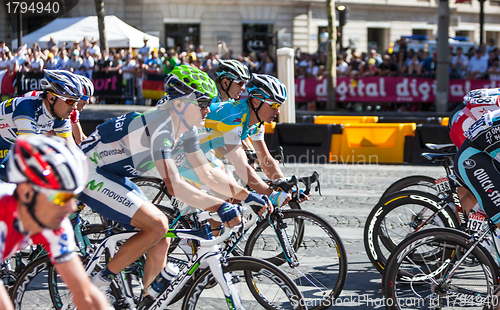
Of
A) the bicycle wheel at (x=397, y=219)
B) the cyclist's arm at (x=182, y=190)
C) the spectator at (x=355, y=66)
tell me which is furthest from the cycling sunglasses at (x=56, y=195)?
the spectator at (x=355, y=66)

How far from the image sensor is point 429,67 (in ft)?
61.1

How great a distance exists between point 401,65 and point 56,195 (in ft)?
57.8

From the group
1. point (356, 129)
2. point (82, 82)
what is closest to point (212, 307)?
point (82, 82)

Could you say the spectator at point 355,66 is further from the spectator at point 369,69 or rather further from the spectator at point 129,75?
the spectator at point 129,75

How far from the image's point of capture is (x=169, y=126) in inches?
144

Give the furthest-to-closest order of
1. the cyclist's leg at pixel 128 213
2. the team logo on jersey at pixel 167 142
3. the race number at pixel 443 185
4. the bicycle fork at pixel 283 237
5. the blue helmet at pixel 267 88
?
1. the race number at pixel 443 185
2. the blue helmet at pixel 267 88
3. the bicycle fork at pixel 283 237
4. the team logo on jersey at pixel 167 142
5. the cyclist's leg at pixel 128 213

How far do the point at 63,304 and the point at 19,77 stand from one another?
20.1 metres

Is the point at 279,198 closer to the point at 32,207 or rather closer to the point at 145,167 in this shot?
the point at 145,167

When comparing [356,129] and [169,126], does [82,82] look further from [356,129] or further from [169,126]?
[356,129]

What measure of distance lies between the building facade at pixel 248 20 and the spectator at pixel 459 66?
15.6m

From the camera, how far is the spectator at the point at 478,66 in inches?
694

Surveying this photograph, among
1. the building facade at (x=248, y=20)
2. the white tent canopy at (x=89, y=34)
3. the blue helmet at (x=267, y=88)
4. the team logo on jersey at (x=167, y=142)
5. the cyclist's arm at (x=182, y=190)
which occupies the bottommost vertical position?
the cyclist's arm at (x=182, y=190)

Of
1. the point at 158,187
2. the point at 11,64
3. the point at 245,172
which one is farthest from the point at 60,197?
the point at 11,64

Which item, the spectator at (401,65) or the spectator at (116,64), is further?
the spectator at (116,64)
